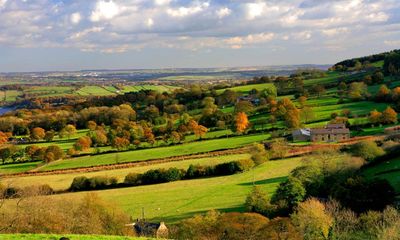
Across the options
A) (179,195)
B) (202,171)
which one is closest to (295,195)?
(179,195)

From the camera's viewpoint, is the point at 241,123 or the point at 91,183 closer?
the point at 91,183

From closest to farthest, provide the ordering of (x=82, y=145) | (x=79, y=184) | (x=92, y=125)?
(x=79, y=184)
(x=82, y=145)
(x=92, y=125)

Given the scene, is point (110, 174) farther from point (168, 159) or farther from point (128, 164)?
point (168, 159)

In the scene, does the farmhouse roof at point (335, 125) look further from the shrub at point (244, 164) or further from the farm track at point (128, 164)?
the shrub at point (244, 164)

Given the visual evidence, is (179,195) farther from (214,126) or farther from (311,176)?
(214,126)

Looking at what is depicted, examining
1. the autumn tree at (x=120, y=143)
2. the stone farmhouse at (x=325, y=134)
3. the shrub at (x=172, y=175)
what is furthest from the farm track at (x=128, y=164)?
the stone farmhouse at (x=325, y=134)

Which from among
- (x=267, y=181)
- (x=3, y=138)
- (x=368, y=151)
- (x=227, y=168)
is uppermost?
(x=368, y=151)

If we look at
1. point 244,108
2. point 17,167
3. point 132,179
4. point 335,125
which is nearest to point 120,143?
point 17,167

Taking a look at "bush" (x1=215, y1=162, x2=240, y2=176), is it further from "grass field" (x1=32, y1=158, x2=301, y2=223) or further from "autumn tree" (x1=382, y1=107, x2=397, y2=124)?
"autumn tree" (x1=382, y1=107, x2=397, y2=124)
